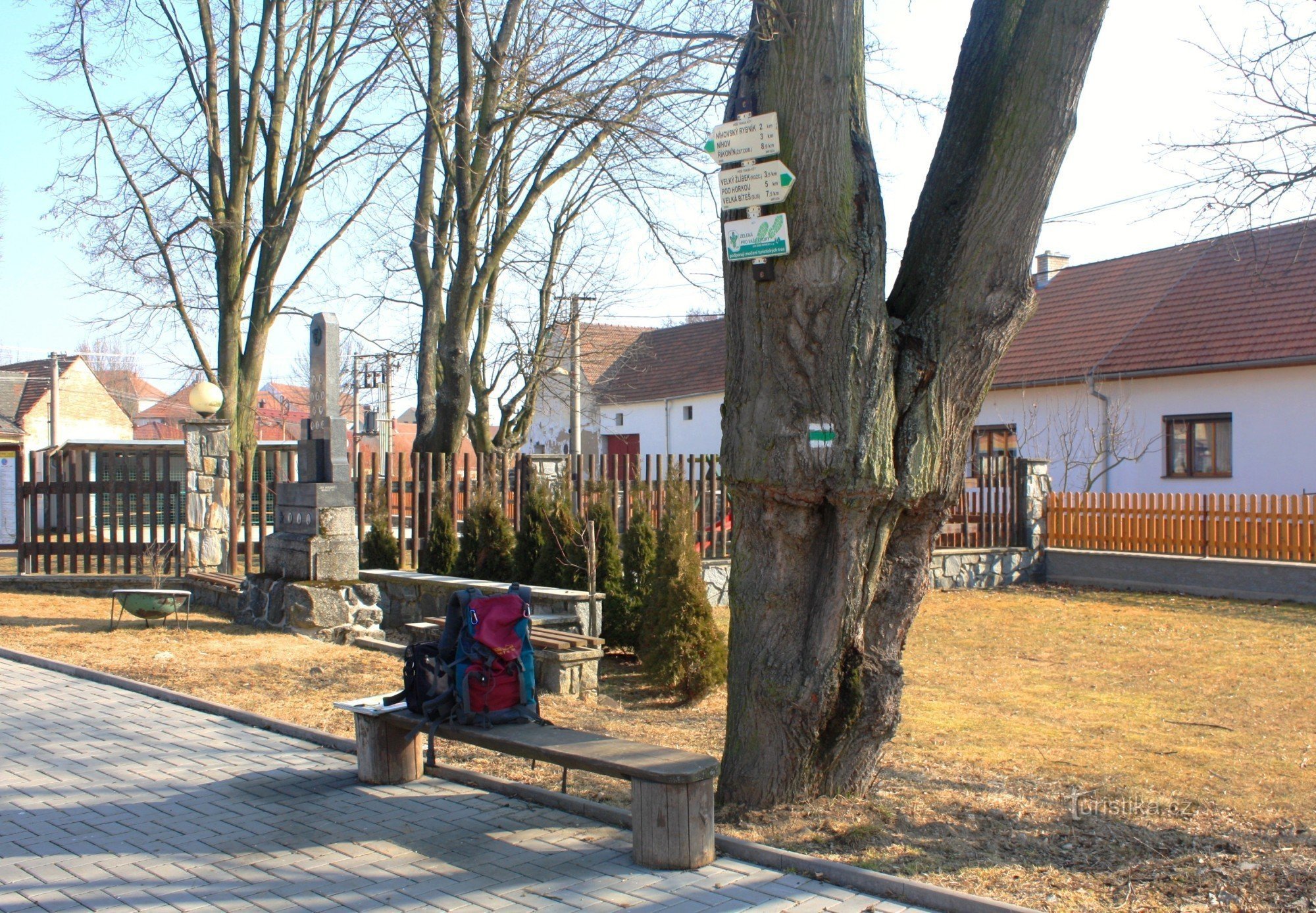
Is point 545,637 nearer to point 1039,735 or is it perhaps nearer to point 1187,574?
point 1039,735

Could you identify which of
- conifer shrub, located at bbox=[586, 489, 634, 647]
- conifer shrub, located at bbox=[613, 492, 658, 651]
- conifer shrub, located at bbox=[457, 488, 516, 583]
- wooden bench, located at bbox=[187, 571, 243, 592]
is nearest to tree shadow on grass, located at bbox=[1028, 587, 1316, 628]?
conifer shrub, located at bbox=[613, 492, 658, 651]

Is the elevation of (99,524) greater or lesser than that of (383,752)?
greater

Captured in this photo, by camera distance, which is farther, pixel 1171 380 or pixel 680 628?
pixel 1171 380

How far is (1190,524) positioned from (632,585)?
9812 millimetres

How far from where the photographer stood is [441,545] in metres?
12.8

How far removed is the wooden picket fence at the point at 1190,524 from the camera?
50.0 ft

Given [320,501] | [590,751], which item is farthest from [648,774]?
[320,501]

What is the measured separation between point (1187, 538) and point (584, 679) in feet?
37.3

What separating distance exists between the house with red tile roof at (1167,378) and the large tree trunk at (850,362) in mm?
13987

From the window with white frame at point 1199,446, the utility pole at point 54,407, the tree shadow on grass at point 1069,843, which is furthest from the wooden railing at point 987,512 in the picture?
the utility pole at point 54,407

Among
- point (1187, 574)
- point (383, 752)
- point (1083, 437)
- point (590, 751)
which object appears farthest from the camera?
point (1083, 437)

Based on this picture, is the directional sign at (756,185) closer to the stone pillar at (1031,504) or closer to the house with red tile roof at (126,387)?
the stone pillar at (1031,504)

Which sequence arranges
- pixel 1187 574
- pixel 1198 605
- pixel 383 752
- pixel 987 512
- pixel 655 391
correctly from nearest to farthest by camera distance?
pixel 383 752 → pixel 1198 605 → pixel 1187 574 → pixel 987 512 → pixel 655 391

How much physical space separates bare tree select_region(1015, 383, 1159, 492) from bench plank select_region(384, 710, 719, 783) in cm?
1914
